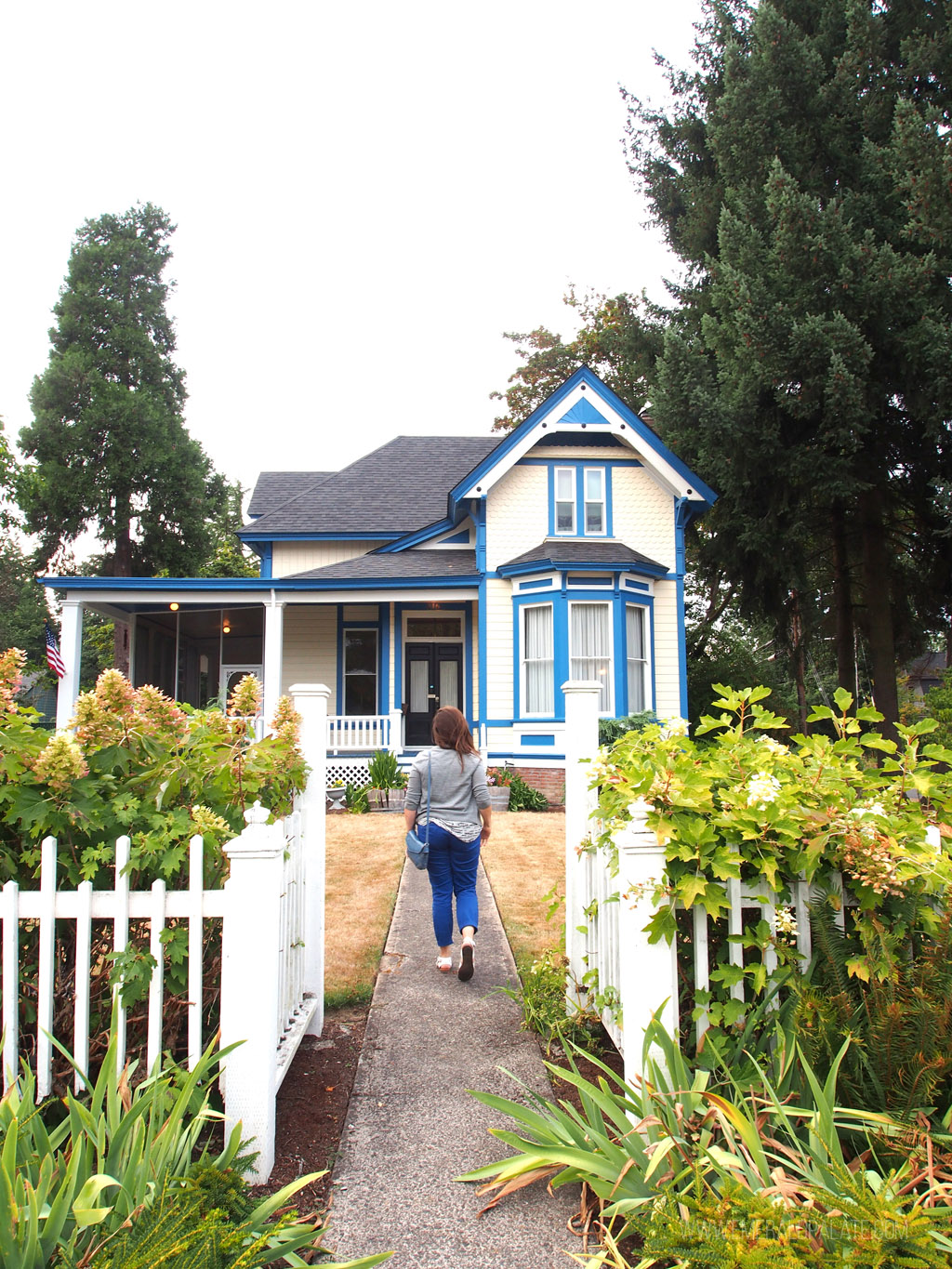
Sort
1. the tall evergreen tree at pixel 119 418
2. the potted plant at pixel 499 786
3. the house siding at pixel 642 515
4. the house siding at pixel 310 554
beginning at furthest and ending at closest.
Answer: the tall evergreen tree at pixel 119 418 → the house siding at pixel 310 554 → the house siding at pixel 642 515 → the potted plant at pixel 499 786

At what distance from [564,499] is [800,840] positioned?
13.4m

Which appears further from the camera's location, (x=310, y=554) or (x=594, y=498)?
(x=310, y=554)

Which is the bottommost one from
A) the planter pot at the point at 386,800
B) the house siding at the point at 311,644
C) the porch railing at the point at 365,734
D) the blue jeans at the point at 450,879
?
the planter pot at the point at 386,800

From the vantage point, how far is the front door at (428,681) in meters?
16.9

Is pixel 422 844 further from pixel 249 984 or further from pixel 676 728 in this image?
pixel 249 984

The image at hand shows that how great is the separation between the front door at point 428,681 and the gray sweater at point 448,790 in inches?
466

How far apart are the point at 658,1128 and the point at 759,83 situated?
1771cm

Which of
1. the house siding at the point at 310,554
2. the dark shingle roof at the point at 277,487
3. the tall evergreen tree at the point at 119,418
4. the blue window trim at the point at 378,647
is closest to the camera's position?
the blue window trim at the point at 378,647

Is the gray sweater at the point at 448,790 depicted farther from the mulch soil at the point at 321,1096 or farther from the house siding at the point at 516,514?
the house siding at the point at 516,514

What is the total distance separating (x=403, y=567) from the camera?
52.2 ft

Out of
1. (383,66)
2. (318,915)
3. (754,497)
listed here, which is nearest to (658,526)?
(754,497)

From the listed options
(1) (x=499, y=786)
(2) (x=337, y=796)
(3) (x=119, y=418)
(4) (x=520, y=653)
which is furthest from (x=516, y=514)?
(3) (x=119, y=418)

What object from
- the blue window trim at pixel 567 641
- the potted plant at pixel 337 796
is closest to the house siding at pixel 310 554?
the blue window trim at pixel 567 641

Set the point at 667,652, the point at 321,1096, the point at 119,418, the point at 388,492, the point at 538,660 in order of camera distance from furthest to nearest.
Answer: the point at 119,418, the point at 388,492, the point at 667,652, the point at 538,660, the point at 321,1096
